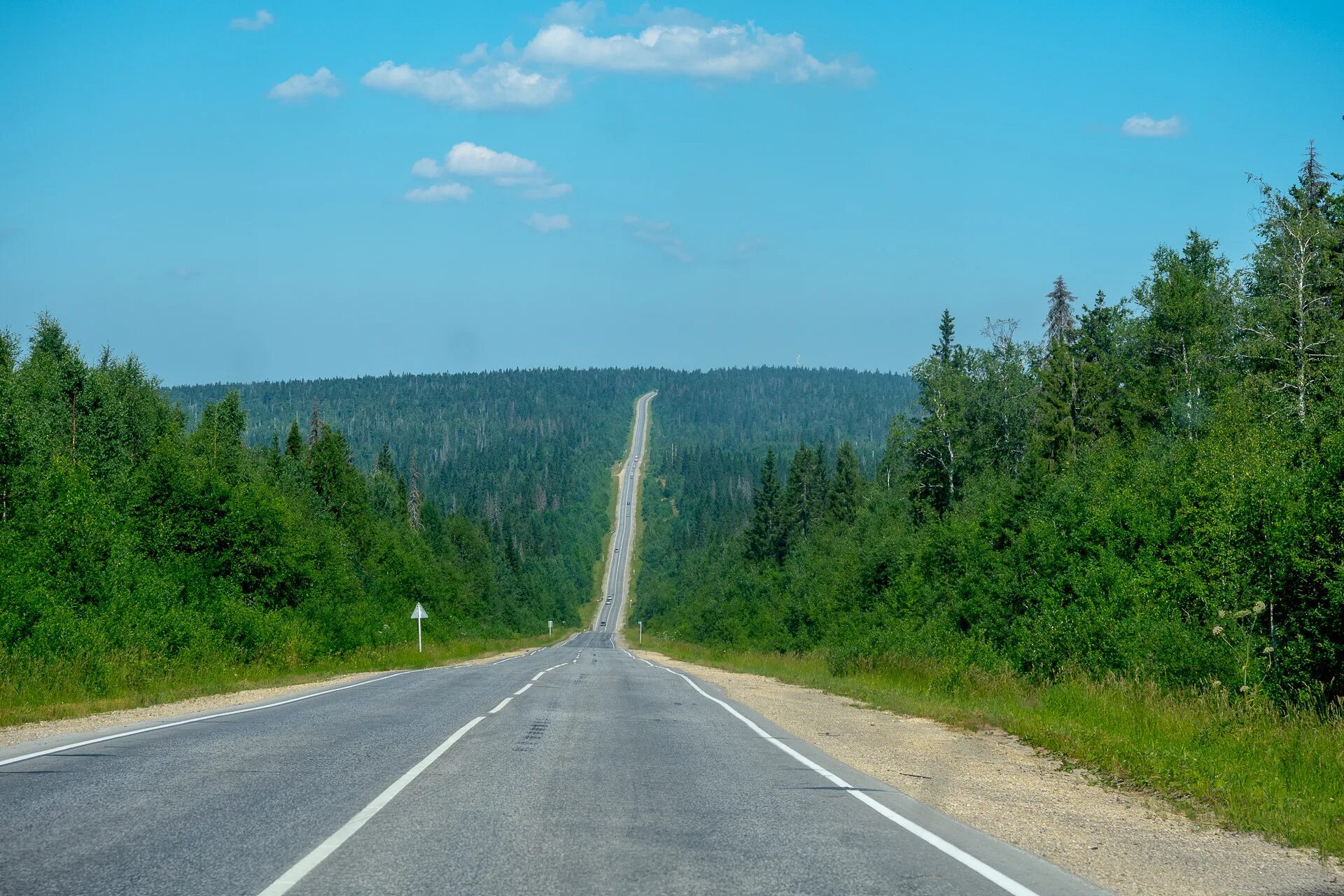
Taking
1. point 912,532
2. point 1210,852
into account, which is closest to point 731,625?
point 912,532

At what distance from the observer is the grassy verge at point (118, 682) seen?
16.7 meters

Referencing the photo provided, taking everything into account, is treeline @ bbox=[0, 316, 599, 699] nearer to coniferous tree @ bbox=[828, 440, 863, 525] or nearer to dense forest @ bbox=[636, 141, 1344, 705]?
dense forest @ bbox=[636, 141, 1344, 705]

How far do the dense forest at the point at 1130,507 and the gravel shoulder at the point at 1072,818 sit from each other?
4148 mm

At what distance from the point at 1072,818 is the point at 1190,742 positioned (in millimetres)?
3920

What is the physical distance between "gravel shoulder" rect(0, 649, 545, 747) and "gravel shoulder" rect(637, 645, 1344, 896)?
400 inches

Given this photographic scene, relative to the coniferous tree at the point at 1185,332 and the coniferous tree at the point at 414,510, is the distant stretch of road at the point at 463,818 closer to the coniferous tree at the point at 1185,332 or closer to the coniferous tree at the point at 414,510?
the coniferous tree at the point at 1185,332

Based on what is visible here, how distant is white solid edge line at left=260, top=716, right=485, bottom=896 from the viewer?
5.82 m

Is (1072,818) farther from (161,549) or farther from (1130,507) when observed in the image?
(161,549)

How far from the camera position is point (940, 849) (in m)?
7.26

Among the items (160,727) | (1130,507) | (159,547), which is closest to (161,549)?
(159,547)

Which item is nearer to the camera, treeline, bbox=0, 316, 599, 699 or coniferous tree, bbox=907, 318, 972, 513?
treeline, bbox=0, 316, 599, 699

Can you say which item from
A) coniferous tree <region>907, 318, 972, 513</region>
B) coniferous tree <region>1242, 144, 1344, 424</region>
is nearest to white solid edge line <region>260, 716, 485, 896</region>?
coniferous tree <region>1242, 144, 1344, 424</region>

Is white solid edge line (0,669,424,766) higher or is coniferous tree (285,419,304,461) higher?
coniferous tree (285,419,304,461)

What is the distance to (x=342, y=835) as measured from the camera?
7066 millimetres
